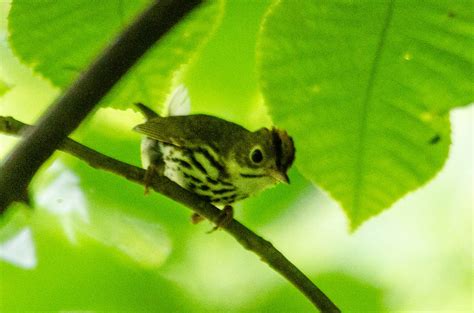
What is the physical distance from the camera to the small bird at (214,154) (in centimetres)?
171

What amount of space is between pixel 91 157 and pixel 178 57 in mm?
134

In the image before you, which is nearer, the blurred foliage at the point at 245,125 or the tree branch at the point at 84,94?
the tree branch at the point at 84,94

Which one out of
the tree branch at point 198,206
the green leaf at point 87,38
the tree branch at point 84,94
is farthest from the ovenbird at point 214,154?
the tree branch at point 84,94

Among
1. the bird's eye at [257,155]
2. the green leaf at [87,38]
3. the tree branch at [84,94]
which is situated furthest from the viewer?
the bird's eye at [257,155]

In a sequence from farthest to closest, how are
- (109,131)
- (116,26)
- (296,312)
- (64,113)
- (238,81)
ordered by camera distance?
1. (296,312)
2. (109,131)
3. (238,81)
4. (116,26)
5. (64,113)

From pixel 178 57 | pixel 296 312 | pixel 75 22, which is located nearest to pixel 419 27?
pixel 178 57

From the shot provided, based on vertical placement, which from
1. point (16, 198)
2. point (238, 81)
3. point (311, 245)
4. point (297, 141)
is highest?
point (311, 245)

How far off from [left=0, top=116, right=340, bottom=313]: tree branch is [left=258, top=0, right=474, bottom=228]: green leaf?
0.10 meters

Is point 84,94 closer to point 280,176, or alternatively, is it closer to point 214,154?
point 280,176

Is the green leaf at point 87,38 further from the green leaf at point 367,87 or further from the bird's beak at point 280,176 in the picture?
the bird's beak at point 280,176

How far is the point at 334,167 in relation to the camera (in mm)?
895

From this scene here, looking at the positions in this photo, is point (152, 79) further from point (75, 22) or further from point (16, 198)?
point (16, 198)

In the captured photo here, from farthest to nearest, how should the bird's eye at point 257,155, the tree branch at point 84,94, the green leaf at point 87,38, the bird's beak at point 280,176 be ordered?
the bird's eye at point 257,155 → the bird's beak at point 280,176 → the green leaf at point 87,38 → the tree branch at point 84,94

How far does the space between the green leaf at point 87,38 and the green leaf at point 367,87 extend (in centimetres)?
7
